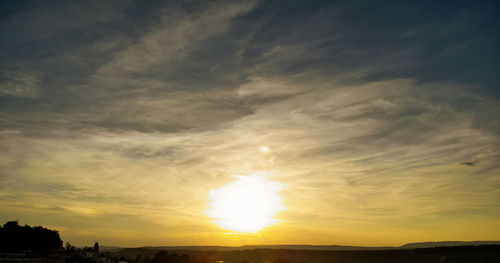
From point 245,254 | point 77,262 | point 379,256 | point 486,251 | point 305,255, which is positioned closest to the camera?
point 77,262

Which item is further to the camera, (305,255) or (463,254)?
(305,255)

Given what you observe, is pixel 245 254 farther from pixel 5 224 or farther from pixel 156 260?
pixel 156 260

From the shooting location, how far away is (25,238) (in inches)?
3676

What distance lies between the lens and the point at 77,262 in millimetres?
48312

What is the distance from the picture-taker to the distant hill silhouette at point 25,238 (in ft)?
283

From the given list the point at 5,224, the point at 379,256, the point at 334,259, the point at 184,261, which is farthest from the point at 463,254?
the point at 5,224

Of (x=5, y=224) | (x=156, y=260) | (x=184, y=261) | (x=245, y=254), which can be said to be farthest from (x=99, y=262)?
(x=245, y=254)

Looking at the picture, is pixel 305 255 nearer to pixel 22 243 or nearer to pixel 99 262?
pixel 22 243

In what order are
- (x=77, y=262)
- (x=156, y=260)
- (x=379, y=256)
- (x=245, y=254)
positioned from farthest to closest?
(x=245, y=254)
(x=379, y=256)
(x=156, y=260)
(x=77, y=262)

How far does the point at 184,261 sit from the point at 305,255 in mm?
101832

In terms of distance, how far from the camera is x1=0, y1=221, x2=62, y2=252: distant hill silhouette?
86.2 meters

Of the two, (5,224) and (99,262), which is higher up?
(5,224)

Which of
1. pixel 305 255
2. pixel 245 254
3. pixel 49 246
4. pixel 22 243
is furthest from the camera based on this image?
pixel 245 254

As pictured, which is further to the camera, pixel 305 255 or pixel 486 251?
pixel 305 255
